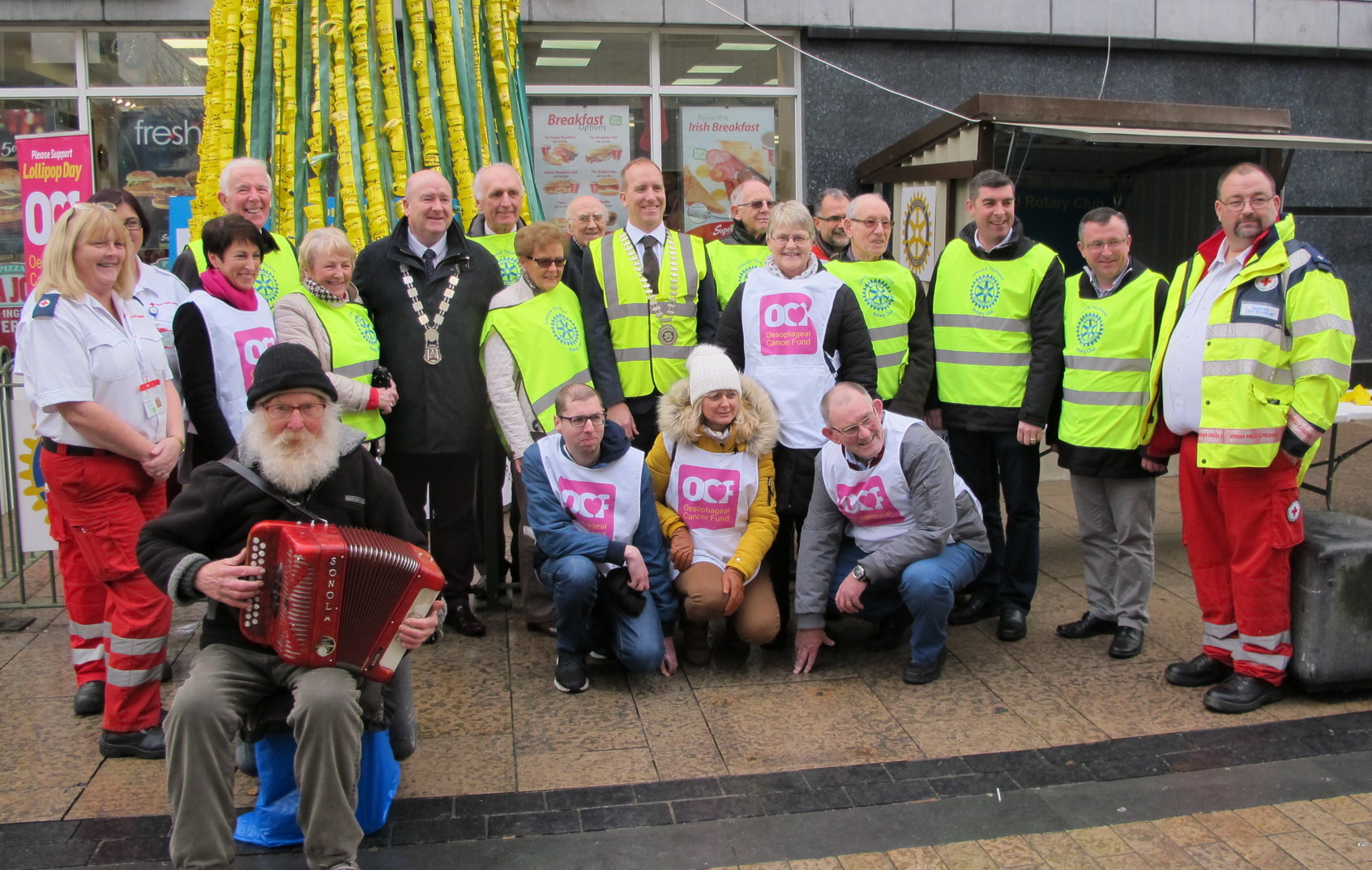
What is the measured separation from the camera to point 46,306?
3.91 m

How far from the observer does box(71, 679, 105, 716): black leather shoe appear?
4.46m

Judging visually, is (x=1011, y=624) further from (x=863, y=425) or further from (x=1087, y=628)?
(x=863, y=425)

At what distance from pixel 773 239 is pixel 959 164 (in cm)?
337

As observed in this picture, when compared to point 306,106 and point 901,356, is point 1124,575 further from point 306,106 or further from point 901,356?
point 306,106

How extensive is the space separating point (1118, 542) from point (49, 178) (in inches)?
239

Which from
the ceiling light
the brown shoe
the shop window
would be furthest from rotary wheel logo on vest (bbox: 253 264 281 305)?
the ceiling light

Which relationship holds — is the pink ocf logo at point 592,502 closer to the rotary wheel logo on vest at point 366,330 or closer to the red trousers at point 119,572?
the rotary wheel logo on vest at point 366,330

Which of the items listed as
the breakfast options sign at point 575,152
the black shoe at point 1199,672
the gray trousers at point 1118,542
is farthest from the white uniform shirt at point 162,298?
the breakfast options sign at point 575,152

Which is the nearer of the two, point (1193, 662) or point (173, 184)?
point (1193, 662)

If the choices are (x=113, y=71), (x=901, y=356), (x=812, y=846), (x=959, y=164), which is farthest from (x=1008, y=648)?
(x=113, y=71)

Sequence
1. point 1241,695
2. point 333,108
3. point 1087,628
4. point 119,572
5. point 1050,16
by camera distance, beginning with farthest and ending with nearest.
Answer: point 1050,16 → point 333,108 → point 1087,628 → point 1241,695 → point 119,572

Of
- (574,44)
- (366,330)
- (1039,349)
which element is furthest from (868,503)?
(574,44)

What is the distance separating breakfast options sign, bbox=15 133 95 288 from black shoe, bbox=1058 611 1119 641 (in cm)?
573

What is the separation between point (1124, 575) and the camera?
5.04 metres
